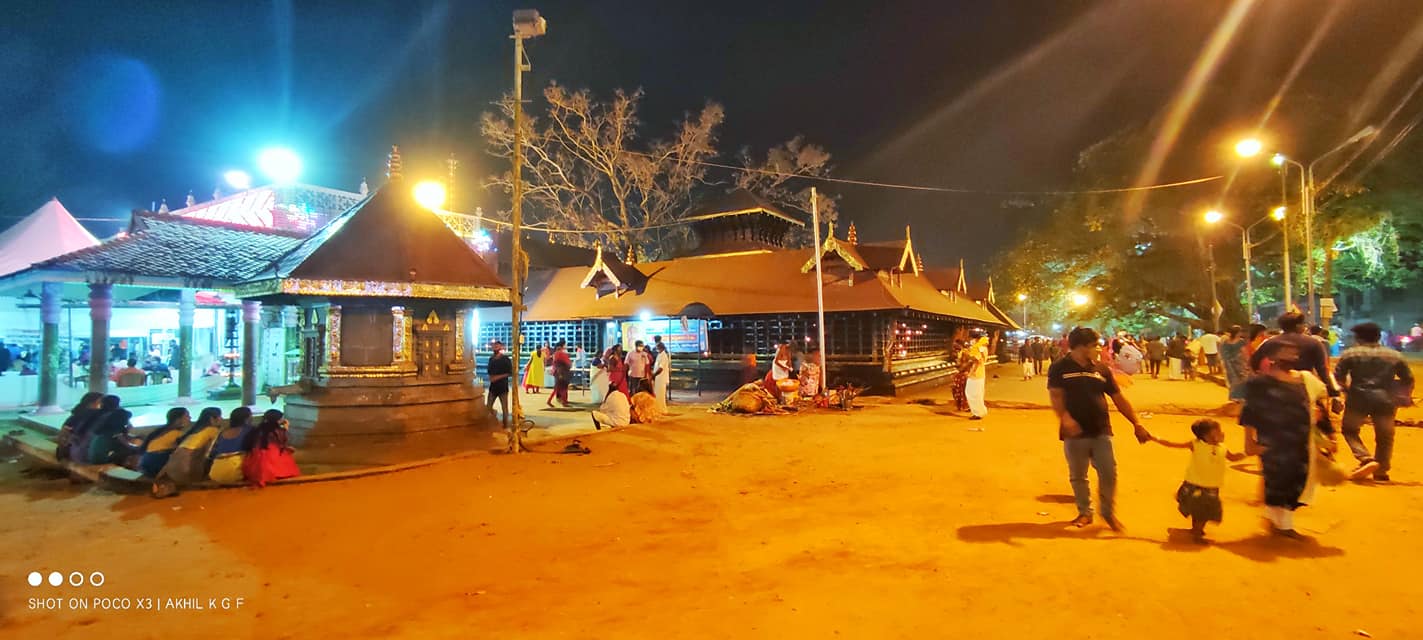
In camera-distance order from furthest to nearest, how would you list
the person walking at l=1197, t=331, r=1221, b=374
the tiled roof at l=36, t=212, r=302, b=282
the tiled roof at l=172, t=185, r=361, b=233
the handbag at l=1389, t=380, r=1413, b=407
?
the person walking at l=1197, t=331, r=1221, b=374 → the tiled roof at l=172, t=185, r=361, b=233 → the tiled roof at l=36, t=212, r=302, b=282 → the handbag at l=1389, t=380, r=1413, b=407

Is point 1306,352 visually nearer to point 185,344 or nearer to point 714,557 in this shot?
point 714,557

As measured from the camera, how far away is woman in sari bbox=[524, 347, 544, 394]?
65.5ft

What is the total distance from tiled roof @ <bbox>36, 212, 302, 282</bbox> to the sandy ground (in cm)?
574

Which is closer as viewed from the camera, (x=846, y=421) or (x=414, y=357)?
(x=414, y=357)

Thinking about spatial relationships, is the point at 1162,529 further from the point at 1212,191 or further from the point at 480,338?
A: the point at 1212,191

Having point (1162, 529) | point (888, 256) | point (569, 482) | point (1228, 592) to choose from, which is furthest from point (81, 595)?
point (888, 256)

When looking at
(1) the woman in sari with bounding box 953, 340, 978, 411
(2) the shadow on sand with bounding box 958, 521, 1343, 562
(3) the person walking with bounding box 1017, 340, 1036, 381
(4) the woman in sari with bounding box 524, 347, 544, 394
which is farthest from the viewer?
(3) the person walking with bounding box 1017, 340, 1036, 381

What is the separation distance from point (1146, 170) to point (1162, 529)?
30.3 m

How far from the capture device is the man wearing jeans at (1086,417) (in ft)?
18.9

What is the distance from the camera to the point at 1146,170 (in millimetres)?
30391

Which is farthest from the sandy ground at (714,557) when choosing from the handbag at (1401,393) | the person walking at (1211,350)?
the person walking at (1211,350)

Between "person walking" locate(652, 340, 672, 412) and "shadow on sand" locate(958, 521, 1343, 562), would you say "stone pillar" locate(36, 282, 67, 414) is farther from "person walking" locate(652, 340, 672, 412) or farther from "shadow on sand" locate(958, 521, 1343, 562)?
"shadow on sand" locate(958, 521, 1343, 562)

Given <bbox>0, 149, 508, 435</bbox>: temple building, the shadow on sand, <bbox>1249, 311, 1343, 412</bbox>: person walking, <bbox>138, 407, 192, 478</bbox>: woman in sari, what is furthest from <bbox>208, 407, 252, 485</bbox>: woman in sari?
<bbox>1249, 311, 1343, 412</bbox>: person walking

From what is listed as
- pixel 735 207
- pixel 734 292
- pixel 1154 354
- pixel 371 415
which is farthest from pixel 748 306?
pixel 1154 354
